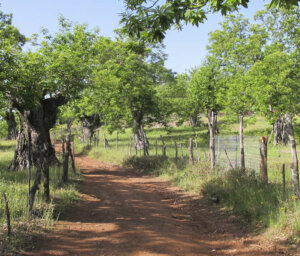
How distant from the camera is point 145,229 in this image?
255 inches

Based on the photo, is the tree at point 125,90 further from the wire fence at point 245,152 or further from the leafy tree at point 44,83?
the wire fence at point 245,152

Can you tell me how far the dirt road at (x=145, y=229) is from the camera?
17.5ft

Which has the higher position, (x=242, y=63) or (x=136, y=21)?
(x=242, y=63)

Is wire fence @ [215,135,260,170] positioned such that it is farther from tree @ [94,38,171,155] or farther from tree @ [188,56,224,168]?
tree @ [94,38,171,155]

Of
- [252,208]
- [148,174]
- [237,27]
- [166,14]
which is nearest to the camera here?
[166,14]

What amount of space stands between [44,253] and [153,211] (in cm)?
379

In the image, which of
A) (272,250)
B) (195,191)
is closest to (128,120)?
(195,191)

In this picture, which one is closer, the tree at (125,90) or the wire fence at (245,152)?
the wire fence at (245,152)

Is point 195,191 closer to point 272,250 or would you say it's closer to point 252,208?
point 252,208

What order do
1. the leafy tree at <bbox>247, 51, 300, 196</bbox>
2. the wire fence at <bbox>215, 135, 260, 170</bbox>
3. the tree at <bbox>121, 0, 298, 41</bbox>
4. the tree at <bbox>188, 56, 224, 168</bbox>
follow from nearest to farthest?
the tree at <bbox>121, 0, 298, 41</bbox>, the leafy tree at <bbox>247, 51, 300, 196</bbox>, the wire fence at <bbox>215, 135, 260, 170</bbox>, the tree at <bbox>188, 56, 224, 168</bbox>

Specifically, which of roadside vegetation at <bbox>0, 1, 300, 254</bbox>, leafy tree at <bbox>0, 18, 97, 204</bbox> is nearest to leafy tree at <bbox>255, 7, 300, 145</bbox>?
roadside vegetation at <bbox>0, 1, 300, 254</bbox>

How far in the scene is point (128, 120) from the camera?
21203 millimetres

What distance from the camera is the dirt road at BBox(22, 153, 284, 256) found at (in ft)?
17.5

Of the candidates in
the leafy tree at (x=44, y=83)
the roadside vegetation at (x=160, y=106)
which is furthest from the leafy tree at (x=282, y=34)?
the leafy tree at (x=44, y=83)
